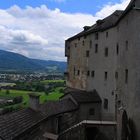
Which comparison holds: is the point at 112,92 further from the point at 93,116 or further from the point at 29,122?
the point at 29,122

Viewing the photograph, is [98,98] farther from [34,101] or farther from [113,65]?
[34,101]

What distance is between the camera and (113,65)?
4188cm

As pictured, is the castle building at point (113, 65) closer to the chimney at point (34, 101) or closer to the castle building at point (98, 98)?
the castle building at point (98, 98)

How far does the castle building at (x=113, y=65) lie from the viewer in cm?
3180

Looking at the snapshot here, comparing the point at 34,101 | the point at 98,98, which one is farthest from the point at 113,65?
the point at 34,101

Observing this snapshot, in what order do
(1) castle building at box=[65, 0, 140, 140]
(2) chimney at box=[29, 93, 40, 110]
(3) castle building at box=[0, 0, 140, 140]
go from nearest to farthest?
1. (1) castle building at box=[65, 0, 140, 140]
2. (3) castle building at box=[0, 0, 140, 140]
3. (2) chimney at box=[29, 93, 40, 110]

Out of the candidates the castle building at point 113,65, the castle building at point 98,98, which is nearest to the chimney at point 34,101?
the castle building at point 98,98

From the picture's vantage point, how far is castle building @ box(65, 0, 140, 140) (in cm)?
3180

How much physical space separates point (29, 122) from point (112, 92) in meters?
10.2

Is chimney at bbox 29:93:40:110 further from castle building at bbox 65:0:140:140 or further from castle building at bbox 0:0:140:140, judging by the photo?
castle building at bbox 65:0:140:140

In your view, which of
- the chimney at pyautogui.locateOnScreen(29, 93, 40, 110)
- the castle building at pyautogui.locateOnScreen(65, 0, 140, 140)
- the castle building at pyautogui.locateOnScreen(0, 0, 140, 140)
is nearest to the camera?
the castle building at pyautogui.locateOnScreen(65, 0, 140, 140)

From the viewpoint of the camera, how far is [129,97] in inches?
1297

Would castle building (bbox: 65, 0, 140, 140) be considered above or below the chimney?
above

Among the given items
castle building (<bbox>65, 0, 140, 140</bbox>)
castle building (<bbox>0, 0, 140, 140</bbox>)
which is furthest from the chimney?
castle building (<bbox>65, 0, 140, 140</bbox>)
